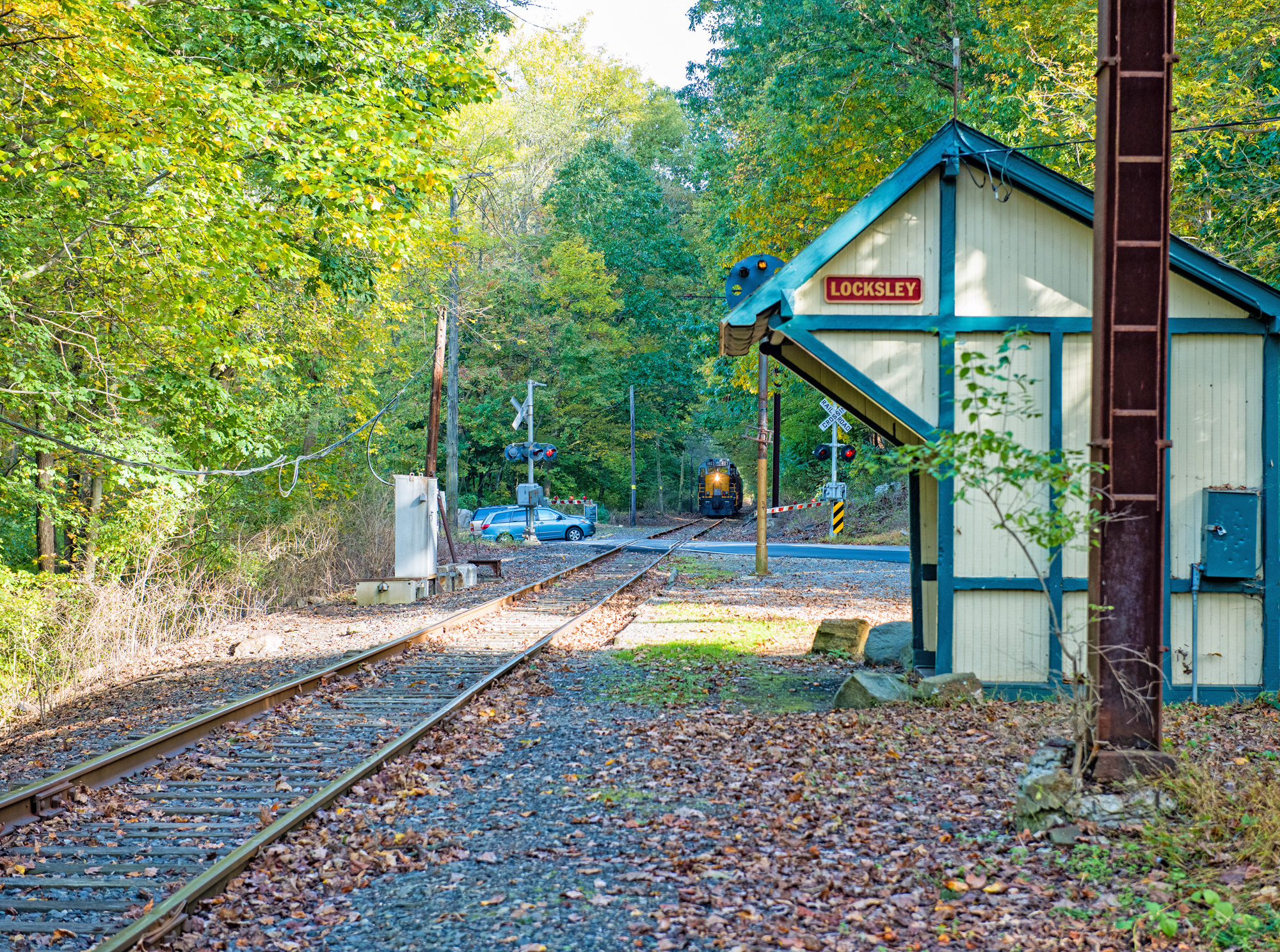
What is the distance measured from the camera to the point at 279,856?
212 inches

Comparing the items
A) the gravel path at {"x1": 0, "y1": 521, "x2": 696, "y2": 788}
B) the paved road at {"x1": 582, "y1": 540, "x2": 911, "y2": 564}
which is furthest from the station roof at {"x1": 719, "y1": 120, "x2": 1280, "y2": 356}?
the paved road at {"x1": 582, "y1": 540, "x2": 911, "y2": 564}

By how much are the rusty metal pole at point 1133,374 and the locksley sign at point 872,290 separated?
325 cm

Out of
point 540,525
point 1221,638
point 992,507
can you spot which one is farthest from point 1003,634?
point 540,525

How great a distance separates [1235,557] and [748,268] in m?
4.85

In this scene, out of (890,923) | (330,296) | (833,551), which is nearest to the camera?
(890,923)

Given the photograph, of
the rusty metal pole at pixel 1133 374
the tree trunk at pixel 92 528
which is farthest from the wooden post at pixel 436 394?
the rusty metal pole at pixel 1133 374

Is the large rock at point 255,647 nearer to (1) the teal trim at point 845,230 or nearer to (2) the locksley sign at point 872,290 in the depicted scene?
(1) the teal trim at point 845,230

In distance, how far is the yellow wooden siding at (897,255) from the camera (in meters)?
8.95

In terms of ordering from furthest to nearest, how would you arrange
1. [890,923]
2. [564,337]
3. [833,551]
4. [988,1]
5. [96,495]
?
1. [564,337]
2. [833,551]
3. [988,1]
4. [96,495]
5. [890,923]

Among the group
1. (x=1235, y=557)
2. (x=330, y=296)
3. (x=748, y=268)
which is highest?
(x=330, y=296)

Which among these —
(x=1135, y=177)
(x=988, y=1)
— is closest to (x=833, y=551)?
(x=988, y=1)

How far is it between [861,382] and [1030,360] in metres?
1.43

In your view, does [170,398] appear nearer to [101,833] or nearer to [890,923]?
[101,833]

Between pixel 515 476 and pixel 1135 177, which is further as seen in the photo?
pixel 515 476
